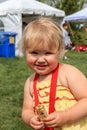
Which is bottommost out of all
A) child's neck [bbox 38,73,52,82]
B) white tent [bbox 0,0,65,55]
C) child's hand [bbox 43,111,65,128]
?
white tent [bbox 0,0,65,55]

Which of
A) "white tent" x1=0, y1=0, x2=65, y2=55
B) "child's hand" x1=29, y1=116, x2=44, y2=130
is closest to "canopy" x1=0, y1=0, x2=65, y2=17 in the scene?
"white tent" x1=0, y1=0, x2=65, y2=55

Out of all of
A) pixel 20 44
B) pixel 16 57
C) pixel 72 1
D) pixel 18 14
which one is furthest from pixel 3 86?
pixel 72 1

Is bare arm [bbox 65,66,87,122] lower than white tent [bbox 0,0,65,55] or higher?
higher

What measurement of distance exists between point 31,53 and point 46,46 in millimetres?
127

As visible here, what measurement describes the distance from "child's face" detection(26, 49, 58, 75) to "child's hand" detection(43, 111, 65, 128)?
32 cm

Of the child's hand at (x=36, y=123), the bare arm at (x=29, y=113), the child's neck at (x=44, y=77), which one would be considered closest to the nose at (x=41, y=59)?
the child's neck at (x=44, y=77)

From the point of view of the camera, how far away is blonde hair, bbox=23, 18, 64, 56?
Result: 2.29m

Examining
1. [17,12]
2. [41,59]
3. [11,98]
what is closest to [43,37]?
[41,59]

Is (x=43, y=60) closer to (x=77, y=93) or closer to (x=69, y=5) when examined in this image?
(x=77, y=93)

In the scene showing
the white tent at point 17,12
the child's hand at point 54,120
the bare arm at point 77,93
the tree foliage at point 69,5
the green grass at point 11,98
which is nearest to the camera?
the child's hand at point 54,120

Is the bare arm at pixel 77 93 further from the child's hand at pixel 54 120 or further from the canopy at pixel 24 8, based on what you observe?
the canopy at pixel 24 8

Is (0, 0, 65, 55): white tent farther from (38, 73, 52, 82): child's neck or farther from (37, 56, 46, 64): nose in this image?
(37, 56, 46, 64): nose

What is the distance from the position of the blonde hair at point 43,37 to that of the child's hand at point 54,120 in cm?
42

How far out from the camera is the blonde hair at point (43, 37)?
2.29 metres
